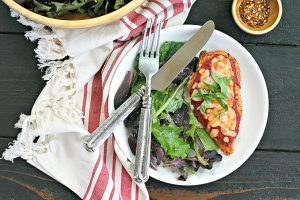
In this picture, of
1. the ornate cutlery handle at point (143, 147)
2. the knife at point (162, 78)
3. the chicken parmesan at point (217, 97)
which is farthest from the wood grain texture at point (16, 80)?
the chicken parmesan at point (217, 97)

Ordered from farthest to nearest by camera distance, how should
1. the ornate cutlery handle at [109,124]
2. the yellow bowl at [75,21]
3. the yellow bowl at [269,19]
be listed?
the yellow bowl at [269,19] < the ornate cutlery handle at [109,124] < the yellow bowl at [75,21]

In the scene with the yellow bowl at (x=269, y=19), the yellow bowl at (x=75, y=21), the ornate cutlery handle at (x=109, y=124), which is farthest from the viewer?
the yellow bowl at (x=269, y=19)

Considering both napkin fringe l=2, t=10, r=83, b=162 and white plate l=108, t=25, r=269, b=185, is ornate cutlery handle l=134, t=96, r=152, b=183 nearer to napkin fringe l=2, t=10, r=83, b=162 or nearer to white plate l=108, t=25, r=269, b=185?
white plate l=108, t=25, r=269, b=185

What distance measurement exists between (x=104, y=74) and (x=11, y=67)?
0.96ft

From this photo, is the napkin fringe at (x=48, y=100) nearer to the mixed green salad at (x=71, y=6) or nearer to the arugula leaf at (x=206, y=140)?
the mixed green salad at (x=71, y=6)

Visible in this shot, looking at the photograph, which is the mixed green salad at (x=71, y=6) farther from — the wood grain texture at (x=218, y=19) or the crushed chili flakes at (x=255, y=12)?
the crushed chili flakes at (x=255, y=12)

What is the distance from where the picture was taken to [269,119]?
1.57 m

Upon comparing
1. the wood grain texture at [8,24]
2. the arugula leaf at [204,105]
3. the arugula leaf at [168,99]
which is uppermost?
the wood grain texture at [8,24]

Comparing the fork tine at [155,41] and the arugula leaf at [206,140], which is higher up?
the fork tine at [155,41]

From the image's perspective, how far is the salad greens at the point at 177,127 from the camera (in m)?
1.46

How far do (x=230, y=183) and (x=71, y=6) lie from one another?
68 centimetres

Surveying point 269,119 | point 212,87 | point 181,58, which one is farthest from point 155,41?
point 269,119

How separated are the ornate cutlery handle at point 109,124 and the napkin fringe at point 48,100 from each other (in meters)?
0.10

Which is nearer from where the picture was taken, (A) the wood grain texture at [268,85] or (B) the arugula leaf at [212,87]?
(B) the arugula leaf at [212,87]
